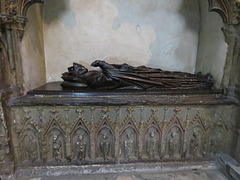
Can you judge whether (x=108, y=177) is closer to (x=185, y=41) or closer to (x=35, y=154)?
(x=35, y=154)

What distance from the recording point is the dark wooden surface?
1.91m

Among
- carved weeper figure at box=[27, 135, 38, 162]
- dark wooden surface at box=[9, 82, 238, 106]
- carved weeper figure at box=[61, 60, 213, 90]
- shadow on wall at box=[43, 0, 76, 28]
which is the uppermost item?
shadow on wall at box=[43, 0, 76, 28]

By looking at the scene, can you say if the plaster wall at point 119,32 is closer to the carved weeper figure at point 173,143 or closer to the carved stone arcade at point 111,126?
the carved stone arcade at point 111,126

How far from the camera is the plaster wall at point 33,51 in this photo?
2.12 meters

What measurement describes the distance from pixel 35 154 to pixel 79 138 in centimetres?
60

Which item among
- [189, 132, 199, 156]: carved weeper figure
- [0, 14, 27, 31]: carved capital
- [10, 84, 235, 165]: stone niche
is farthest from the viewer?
[189, 132, 199, 156]: carved weeper figure

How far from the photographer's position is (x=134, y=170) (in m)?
2.18

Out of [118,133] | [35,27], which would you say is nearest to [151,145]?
[118,133]

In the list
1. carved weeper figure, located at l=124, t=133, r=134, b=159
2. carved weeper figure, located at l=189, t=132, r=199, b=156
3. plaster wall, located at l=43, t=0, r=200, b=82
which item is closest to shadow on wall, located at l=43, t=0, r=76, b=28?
plaster wall, located at l=43, t=0, r=200, b=82

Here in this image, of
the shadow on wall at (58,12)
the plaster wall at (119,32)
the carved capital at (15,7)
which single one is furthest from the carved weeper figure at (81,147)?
the shadow on wall at (58,12)

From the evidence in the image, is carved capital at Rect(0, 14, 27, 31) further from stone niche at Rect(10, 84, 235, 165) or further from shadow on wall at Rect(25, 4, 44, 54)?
stone niche at Rect(10, 84, 235, 165)

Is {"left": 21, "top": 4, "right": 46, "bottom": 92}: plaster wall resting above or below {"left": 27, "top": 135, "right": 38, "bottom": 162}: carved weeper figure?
above

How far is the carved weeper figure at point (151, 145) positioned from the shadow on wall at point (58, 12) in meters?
2.20

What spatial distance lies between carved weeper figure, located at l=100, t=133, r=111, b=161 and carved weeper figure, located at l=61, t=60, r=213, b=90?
66cm
